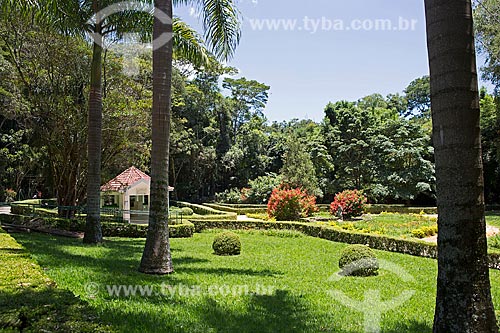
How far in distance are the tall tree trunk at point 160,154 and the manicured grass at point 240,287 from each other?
0.39 metres

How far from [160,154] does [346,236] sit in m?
9.85

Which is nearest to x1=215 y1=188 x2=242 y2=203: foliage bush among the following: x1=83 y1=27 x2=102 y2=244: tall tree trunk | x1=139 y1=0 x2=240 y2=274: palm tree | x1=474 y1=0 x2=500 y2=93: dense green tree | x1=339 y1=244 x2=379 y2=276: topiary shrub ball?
x1=474 y1=0 x2=500 y2=93: dense green tree

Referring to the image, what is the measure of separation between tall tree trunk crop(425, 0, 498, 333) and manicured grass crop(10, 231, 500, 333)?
1908mm

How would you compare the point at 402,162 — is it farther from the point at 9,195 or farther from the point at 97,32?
the point at 9,195

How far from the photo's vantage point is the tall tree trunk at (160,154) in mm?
7801

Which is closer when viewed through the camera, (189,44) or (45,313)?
(45,313)

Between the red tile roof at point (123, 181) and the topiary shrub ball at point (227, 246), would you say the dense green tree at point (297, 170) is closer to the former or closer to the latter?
the red tile roof at point (123, 181)

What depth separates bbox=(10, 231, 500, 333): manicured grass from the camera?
200 inches

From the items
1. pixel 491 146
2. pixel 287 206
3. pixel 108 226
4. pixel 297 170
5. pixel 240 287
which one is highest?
pixel 491 146

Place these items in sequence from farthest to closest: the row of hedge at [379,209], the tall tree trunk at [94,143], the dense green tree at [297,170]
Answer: the row of hedge at [379,209]
the dense green tree at [297,170]
the tall tree trunk at [94,143]

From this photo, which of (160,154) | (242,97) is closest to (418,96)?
(242,97)

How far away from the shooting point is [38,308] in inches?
149

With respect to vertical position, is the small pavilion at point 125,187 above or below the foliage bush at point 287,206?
above

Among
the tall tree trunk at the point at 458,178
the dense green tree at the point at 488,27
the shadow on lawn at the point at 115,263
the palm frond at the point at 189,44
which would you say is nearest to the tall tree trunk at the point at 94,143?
the shadow on lawn at the point at 115,263
